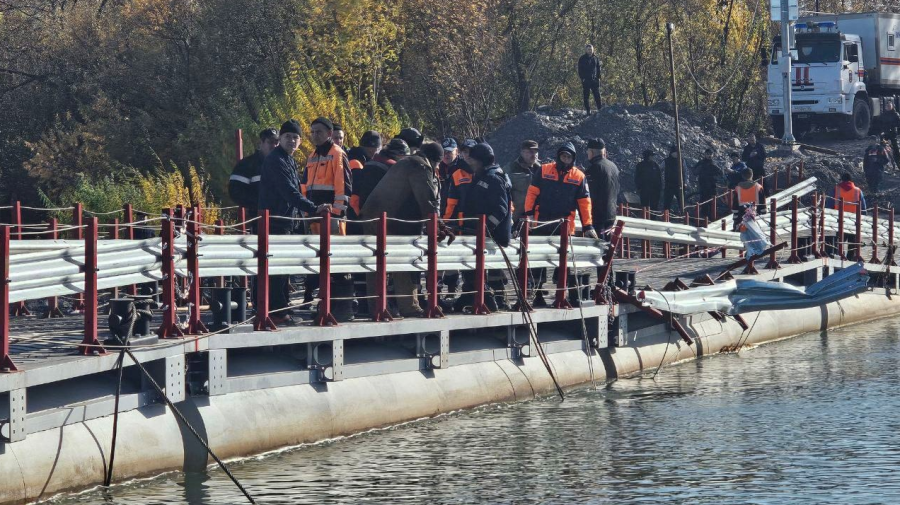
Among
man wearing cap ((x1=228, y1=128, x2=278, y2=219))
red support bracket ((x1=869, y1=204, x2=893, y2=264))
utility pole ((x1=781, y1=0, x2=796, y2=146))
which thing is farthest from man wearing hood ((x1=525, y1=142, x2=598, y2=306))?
utility pole ((x1=781, y1=0, x2=796, y2=146))

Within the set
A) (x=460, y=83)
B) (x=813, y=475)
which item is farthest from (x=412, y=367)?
(x=460, y=83)

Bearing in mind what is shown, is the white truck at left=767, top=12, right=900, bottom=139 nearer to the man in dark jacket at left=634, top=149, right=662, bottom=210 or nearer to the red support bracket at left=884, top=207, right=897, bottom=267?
the man in dark jacket at left=634, top=149, right=662, bottom=210

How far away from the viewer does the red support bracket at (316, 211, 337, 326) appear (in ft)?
43.5

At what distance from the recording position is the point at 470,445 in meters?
13.8

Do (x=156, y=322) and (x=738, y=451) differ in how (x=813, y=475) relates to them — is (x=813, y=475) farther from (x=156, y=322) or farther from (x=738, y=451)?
(x=156, y=322)

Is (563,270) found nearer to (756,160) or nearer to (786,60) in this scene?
(756,160)

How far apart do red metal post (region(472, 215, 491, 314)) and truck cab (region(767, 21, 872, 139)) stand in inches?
1029

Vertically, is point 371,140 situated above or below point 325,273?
above

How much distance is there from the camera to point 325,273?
13375 millimetres

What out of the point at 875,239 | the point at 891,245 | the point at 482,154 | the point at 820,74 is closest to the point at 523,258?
the point at 482,154

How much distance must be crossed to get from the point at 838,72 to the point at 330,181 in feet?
91.4

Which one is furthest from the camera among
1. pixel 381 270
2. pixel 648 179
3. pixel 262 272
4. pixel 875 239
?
pixel 648 179

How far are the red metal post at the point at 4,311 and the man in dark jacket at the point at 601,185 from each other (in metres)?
8.61

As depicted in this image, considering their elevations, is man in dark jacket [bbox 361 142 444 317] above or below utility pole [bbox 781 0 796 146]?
below
